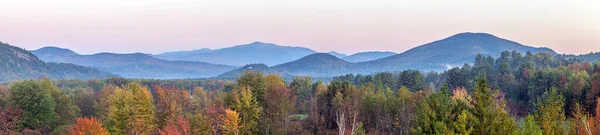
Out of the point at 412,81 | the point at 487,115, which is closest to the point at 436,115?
the point at 487,115

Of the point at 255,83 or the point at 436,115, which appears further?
the point at 255,83

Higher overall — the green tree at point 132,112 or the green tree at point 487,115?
the green tree at point 487,115

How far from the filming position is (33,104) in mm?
53750

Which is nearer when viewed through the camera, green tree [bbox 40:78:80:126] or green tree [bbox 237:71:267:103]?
green tree [bbox 237:71:267:103]

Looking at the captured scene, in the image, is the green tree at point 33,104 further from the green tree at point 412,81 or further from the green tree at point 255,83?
the green tree at point 412,81

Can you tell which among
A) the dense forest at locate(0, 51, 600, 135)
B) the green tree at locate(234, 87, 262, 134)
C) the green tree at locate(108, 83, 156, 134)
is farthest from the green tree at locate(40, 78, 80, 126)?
the green tree at locate(234, 87, 262, 134)

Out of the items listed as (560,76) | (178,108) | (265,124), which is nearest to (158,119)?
(178,108)

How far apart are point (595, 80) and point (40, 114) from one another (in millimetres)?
80656

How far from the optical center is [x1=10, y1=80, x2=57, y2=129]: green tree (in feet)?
173

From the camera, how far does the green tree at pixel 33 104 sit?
52844mm

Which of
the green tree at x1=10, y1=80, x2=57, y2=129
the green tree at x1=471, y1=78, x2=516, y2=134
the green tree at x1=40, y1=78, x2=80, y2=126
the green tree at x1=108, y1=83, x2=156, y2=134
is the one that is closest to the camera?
the green tree at x1=471, y1=78, x2=516, y2=134

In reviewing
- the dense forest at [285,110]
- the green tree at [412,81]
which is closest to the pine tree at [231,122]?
the dense forest at [285,110]

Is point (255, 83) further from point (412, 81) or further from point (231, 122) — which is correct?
point (412, 81)

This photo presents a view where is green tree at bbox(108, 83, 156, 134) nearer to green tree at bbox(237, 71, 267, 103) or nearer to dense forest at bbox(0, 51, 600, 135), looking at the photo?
dense forest at bbox(0, 51, 600, 135)
